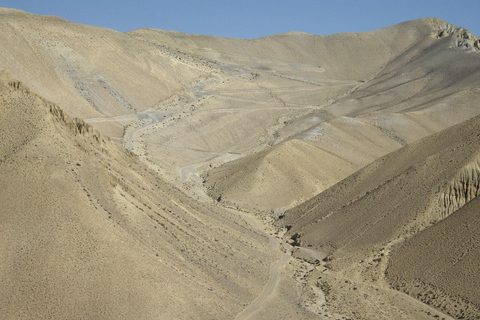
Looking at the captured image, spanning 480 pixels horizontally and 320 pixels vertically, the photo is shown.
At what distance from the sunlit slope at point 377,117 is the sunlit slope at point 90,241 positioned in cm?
1469

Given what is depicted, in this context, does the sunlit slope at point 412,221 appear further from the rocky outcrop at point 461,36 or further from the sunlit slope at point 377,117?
the rocky outcrop at point 461,36

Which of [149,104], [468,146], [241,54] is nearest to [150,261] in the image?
[468,146]

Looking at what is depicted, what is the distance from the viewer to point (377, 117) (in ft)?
209

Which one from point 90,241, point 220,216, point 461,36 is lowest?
point 90,241

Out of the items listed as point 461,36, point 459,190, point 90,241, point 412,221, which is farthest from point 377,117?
point 90,241

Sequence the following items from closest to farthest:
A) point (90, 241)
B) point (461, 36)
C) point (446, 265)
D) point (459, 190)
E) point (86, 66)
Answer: point (90, 241), point (446, 265), point (459, 190), point (86, 66), point (461, 36)

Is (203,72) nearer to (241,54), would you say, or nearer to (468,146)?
(241,54)

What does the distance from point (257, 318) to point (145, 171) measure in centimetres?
1141

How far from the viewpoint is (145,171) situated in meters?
32.3

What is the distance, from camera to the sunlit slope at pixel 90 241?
20.0 meters

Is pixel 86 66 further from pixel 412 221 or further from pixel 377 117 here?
pixel 412 221

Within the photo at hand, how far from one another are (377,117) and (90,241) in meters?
45.9

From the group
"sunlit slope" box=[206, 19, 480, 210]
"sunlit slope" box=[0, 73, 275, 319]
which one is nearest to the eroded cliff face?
"sunlit slope" box=[0, 73, 275, 319]

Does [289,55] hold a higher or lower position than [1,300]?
higher
